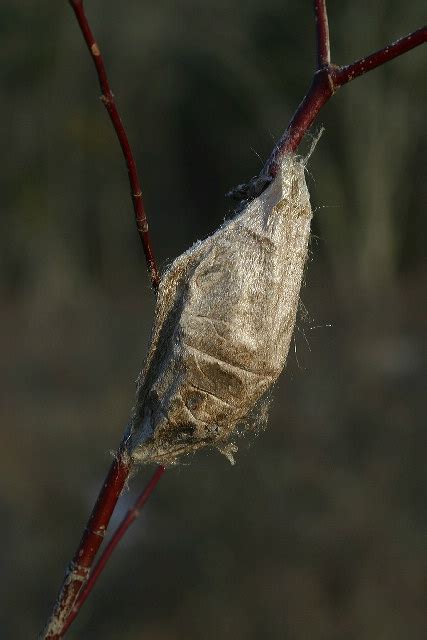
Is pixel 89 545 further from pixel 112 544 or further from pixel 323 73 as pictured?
pixel 323 73

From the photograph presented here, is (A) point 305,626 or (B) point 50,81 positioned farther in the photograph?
(B) point 50,81

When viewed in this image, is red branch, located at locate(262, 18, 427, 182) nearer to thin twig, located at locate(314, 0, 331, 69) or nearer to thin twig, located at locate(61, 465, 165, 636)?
thin twig, located at locate(314, 0, 331, 69)

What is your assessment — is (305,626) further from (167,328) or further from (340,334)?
(340,334)

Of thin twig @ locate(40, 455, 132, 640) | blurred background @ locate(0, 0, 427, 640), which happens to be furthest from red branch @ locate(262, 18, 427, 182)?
blurred background @ locate(0, 0, 427, 640)

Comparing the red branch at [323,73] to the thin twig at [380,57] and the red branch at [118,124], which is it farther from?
the red branch at [118,124]

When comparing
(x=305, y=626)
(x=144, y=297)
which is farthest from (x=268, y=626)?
(x=144, y=297)

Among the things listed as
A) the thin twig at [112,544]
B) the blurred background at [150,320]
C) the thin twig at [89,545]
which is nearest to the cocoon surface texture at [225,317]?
the thin twig at [89,545]
